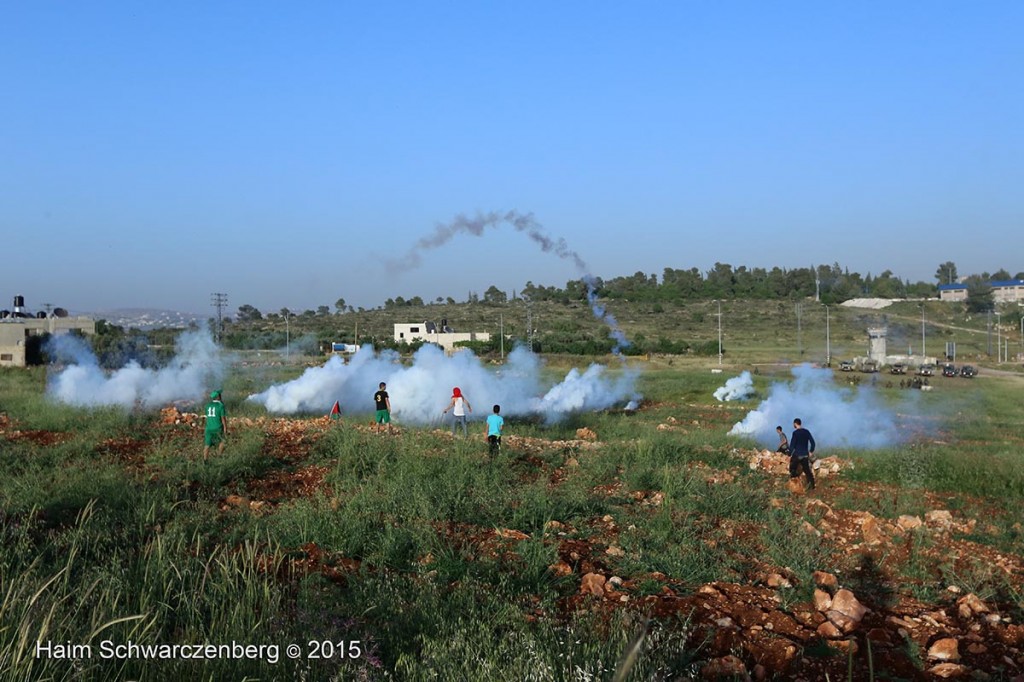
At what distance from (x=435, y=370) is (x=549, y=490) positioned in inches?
586

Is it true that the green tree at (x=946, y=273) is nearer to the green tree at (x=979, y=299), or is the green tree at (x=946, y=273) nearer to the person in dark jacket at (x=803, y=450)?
the green tree at (x=979, y=299)

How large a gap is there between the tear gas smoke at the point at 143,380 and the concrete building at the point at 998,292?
334ft

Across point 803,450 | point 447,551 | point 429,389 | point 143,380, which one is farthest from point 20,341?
point 447,551

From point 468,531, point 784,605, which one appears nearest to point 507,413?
point 468,531

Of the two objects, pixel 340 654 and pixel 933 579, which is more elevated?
pixel 340 654

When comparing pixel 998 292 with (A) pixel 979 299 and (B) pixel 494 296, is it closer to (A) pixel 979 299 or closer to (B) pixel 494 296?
(A) pixel 979 299

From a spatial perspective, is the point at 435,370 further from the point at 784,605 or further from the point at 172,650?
the point at 172,650

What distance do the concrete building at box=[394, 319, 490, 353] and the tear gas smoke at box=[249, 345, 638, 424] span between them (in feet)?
77.5


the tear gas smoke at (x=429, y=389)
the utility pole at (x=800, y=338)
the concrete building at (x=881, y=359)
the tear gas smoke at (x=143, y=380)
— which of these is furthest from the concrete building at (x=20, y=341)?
the utility pole at (x=800, y=338)

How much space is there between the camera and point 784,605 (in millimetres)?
7598

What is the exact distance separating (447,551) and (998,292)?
444 ft

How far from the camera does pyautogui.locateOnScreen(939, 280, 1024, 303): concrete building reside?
11188 cm

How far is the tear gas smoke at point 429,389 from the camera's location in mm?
25688

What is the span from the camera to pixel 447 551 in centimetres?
859
